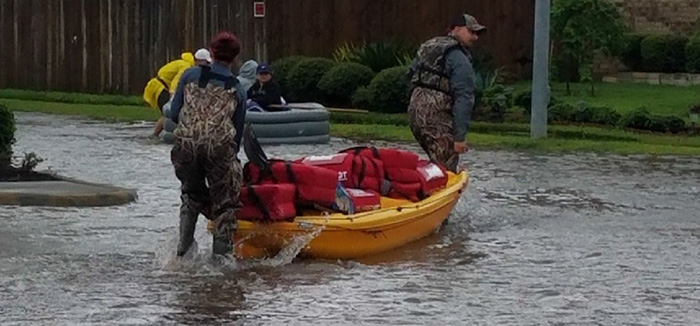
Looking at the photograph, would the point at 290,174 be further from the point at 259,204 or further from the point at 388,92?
the point at 388,92

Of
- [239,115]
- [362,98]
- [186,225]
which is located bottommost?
[362,98]

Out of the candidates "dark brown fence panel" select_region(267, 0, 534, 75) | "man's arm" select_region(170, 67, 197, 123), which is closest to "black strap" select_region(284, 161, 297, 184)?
"man's arm" select_region(170, 67, 197, 123)

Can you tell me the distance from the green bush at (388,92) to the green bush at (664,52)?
6557mm

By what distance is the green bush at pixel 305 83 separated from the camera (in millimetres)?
26703

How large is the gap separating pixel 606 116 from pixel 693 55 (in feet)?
21.9

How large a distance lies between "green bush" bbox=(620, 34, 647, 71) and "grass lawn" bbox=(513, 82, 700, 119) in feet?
2.78

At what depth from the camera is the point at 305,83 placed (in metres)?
26.7

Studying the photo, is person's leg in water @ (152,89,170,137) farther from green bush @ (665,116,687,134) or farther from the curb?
green bush @ (665,116,687,134)

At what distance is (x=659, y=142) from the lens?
21.4 metres

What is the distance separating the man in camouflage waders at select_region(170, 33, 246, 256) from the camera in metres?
10.6

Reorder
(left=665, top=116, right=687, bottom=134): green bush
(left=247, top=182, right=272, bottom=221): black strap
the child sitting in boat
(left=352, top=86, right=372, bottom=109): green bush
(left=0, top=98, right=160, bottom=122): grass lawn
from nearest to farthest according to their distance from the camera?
(left=247, top=182, right=272, bottom=221): black strap, the child sitting in boat, (left=665, top=116, right=687, bottom=134): green bush, (left=0, top=98, right=160, bottom=122): grass lawn, (left=352, top=86, right=372, bottom=109): green bush

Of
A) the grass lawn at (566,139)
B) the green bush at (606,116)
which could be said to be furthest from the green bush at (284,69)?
the green bush at (606,116)

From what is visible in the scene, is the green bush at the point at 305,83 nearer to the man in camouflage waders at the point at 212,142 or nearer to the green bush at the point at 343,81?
the green bush at the point at 343,81

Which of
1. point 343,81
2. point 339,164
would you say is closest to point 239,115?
point 339,164
